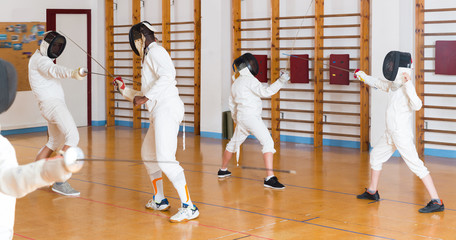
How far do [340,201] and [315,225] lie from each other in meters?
0.77

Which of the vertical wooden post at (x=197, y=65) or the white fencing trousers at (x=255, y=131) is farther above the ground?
the vertical wooden post at (x=197, y=65)

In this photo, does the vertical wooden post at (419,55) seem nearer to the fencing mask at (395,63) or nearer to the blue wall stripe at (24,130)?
the fencing mask at (395,63)

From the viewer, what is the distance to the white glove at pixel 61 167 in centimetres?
173

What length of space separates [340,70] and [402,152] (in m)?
3.23

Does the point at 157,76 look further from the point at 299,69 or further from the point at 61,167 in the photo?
the point at 299,69

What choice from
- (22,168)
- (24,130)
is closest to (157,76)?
(22,168)

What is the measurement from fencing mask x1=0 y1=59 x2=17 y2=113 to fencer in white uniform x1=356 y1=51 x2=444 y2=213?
10.7 feet

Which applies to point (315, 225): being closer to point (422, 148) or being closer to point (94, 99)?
point (422, 148)

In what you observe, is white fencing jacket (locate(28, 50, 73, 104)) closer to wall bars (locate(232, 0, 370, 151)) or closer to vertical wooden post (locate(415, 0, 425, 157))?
wall bars (locate(232, 0, 370, 151))

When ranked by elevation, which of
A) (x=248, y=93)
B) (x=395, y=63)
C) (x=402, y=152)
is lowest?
(x=402, y=152)

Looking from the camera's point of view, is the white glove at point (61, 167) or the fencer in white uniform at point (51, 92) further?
the fencer in white uniform at point (51, 92)

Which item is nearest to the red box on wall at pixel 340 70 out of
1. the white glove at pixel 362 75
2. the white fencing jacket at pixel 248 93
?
the white fencing jacket at pixel 248 93

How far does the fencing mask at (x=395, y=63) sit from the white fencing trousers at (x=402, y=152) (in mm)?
481

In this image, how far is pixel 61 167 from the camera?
1.76 metres
